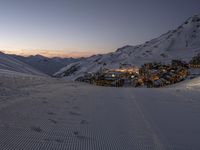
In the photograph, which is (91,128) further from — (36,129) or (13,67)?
(13,67)

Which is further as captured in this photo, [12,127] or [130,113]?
[130,113]

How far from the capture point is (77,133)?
26.3ft

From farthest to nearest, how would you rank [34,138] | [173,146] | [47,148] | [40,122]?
[40,122] → [173,146] → [34,138] → [47,148]

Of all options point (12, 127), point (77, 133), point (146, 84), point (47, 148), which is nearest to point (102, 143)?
point (77, 133)

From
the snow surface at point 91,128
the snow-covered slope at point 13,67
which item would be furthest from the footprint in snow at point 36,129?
the snow-covered slope at point 13,67

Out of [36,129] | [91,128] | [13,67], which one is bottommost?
[91,128]

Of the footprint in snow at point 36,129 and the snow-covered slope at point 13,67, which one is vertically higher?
the snow-covered slope at point 13,67

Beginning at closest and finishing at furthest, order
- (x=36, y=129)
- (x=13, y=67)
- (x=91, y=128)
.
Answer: (x=36, y=129) → (x=91, y=128) → (x=13, y=67)

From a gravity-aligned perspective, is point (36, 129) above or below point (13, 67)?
below

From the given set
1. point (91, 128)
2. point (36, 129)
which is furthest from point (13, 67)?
point (36, 129)

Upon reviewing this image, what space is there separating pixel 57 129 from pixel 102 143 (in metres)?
1.27

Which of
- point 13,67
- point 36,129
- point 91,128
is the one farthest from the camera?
point 13,67

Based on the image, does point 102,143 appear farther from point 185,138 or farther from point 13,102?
point 13,102

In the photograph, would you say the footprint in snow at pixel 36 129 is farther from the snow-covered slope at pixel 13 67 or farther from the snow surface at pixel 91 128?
the snow-covered slope at pixel 13 67
